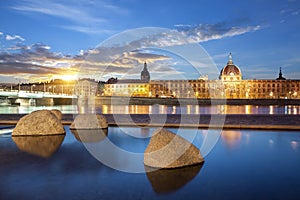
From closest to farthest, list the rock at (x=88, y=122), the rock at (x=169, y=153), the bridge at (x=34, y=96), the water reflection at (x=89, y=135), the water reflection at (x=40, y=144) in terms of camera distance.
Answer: the rock at (x=169, y=153), the water reflection at (x=40, y=144), the water reflection at (x=89, y=135), the rock at (x=88, y=122), the bridge at (x=34, y=96)

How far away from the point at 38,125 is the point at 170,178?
6.11 m

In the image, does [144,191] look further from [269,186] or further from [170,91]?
[170,91]

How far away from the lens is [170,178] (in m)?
5.25

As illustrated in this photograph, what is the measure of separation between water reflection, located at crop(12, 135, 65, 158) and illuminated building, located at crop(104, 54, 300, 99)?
103 m

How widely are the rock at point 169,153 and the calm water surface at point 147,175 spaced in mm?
250

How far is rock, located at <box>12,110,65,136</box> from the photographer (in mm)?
9766

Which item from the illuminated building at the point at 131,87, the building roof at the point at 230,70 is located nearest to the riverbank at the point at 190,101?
the illuminated building at the point at 131,87

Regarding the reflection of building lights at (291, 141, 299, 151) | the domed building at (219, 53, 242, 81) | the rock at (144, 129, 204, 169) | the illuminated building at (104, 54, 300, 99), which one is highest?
the domed building at (219, 53, 242, 81)

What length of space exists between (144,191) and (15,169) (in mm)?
2797

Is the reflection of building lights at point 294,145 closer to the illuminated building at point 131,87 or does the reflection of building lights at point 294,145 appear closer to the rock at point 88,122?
the rock at point 88,122

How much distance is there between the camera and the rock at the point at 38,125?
9.77 meters

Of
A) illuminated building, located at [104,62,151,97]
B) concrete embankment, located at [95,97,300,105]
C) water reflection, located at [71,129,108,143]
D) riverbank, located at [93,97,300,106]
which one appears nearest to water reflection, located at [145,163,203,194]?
water reflection, located at [71,129,108,143]

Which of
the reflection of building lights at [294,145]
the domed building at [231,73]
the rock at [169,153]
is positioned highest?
the domed building at [231,73]

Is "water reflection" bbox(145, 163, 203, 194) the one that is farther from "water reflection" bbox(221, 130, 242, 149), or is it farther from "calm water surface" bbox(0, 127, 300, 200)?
"water reflection" bbox(221, 130, 242, 149)
